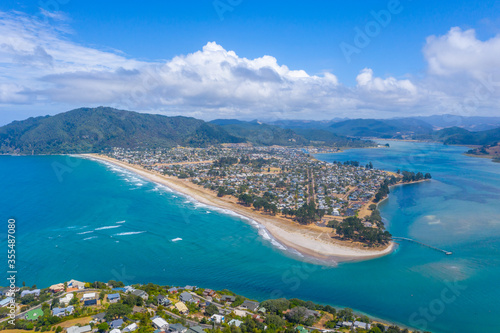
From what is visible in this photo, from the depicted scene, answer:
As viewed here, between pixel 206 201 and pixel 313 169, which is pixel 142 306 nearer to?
pixel 206 201

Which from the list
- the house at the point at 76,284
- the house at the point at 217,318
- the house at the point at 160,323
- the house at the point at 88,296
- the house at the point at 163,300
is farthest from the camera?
the house at the point at 76,284

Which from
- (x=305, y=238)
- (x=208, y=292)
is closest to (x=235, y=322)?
(x=208, y=292)

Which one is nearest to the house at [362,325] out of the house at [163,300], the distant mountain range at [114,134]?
the house at [163,300]

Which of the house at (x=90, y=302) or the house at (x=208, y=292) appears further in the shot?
the house at (x=208, y=292)

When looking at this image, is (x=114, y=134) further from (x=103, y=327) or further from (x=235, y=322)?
(x=235, y=322)

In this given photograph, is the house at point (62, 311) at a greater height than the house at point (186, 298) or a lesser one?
greater

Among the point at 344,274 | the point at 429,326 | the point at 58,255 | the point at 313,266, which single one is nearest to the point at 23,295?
the point at 58,255

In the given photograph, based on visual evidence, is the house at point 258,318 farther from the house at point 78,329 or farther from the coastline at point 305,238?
the coastline at point 305,238
